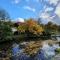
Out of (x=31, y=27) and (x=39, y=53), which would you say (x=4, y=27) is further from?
(x=39, y=53)

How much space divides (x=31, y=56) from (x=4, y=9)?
3.12 ft

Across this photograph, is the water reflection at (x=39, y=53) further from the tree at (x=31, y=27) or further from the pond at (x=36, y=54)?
the tree at (x=31, y=27)

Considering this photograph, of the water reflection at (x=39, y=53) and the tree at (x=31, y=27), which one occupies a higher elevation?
the tree at (x=31, y=27)

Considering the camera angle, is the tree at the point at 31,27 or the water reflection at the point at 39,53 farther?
the tree at the point at 31,27

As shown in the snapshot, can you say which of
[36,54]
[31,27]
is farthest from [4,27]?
[36,54]

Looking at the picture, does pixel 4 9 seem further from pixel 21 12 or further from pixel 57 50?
pixel 57 50

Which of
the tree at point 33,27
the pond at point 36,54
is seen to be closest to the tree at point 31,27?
the tree at point 33,27

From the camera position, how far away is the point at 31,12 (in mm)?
3209

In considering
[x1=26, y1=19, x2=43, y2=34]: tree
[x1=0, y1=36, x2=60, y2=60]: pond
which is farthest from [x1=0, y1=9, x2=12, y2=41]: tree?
[x1=26, y1=19, x2=43, y2=34]: tree

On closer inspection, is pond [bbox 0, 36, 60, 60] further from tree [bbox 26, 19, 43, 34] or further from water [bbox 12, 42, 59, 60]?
tree [bbox 26, 19, 43, 34]

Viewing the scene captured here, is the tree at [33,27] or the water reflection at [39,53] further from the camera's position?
the tree at [33,27]

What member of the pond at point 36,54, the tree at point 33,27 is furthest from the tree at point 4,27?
the tree at point 33,27

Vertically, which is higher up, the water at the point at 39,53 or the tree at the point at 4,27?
the tree at the point at 4,27

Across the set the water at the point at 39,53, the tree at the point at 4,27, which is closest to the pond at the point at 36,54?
the water at the point at 39,53
